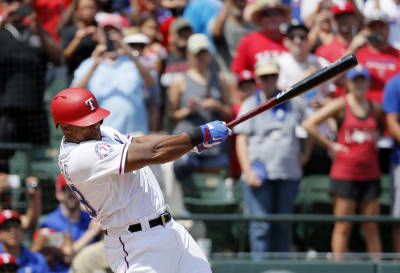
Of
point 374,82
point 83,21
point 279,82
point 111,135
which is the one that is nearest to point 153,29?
point 83,21

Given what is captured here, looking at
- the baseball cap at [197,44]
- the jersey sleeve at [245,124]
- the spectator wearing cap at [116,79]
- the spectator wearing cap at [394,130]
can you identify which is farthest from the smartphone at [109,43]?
the spectator wearing cap at [394,130]

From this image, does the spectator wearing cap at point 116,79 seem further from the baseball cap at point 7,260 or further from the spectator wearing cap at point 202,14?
the baseball cap at point 7,260

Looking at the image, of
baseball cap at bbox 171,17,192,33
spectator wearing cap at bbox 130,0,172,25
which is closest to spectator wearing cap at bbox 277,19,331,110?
baseball cap at bbox 171,17,192,33

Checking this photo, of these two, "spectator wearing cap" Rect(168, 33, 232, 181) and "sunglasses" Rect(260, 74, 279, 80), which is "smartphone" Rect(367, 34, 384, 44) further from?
"spectator wearing cap" Rect(168, 33, 232, 181)

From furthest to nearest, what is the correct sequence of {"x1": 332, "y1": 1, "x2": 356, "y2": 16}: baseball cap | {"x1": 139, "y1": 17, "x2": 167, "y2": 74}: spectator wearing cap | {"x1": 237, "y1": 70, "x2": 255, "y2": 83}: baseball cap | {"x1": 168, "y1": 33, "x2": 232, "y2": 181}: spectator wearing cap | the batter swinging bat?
{"x1": 139, "y1": 17, "x2": 167, "y2": 74}: spectator wearing cap
{"x1": 332, "y1": 1, "x2": 356, "y2": 16}: baseball cap
{"x1": 237, "y1": 70, "x2": 255, "y2": 83}: baseball cap
{"x1": 168, "y1": 33, "x2": 232, "y2": 181}: spectator wearing cap
the batter swinging bat

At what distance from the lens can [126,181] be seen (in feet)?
15.8

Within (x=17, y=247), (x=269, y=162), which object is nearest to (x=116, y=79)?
(x=269, y=162)

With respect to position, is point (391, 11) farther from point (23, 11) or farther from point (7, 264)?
point (7, 264)

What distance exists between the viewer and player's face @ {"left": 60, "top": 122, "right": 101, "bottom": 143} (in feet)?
15.6

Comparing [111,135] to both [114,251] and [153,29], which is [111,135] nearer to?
[114,251]

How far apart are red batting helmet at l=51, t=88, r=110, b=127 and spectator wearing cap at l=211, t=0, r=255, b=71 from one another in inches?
157

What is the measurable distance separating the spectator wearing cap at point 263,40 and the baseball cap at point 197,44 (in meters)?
0.43

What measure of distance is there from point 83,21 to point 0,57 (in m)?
0.96

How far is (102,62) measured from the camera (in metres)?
7.70
